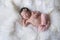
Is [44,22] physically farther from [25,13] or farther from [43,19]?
[25,13]

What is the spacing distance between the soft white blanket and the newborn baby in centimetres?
4

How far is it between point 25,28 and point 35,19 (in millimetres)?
112

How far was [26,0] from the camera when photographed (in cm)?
138

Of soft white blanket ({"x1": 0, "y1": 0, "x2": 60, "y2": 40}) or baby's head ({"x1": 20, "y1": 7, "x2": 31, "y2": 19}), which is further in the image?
baby's head ({"x1": 20, "y1": 7, "x2": 31, "y2": 19})

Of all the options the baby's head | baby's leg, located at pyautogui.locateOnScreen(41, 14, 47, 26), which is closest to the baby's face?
the baby's head

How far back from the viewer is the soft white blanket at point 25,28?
119 centimetres

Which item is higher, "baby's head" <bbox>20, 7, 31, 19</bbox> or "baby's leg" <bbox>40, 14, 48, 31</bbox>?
"baby's head" <bbox>20, 7, 31, 19</bbox>

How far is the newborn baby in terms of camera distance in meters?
1.22

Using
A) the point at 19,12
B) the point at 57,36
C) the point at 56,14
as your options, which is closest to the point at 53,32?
the point at 57,36

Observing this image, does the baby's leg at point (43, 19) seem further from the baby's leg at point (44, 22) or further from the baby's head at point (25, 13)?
the baby's head at point (25, 13)

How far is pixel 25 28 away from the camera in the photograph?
4.12ft

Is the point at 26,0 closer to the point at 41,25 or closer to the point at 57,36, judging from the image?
the point at 41,25

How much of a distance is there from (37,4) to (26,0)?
0.37ft

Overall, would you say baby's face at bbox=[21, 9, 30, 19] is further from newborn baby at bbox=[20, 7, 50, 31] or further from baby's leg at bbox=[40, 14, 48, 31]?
baby's leg at bbox=[40, 14, 48, 31]
